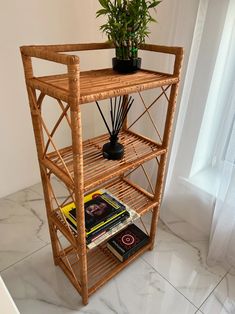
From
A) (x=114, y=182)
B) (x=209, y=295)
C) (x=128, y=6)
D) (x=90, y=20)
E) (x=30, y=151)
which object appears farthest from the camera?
(x=30, y=151)

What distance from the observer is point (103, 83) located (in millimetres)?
785

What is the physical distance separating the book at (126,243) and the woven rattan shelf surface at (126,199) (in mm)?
200

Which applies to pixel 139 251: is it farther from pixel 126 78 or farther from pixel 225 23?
pixel 225 23

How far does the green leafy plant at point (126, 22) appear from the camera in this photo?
0.78 m

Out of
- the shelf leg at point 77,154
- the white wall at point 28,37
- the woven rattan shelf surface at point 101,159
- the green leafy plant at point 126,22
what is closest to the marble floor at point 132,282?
the shelf leg at point 77,154

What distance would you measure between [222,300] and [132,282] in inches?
16.7

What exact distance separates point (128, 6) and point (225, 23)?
1.54 feet

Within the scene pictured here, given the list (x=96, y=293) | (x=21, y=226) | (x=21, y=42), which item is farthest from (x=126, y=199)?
(x=21, y=42)

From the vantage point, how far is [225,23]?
3.25 feet

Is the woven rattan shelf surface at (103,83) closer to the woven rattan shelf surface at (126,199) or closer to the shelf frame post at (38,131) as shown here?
the shelf frame post at (38,131)

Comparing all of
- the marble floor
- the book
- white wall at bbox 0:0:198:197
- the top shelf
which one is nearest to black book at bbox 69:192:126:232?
the book

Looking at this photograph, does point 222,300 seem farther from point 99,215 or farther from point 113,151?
point 113,151

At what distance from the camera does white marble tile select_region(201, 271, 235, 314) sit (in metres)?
1.08

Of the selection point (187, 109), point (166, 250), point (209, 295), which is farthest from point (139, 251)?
point (187, 109)
